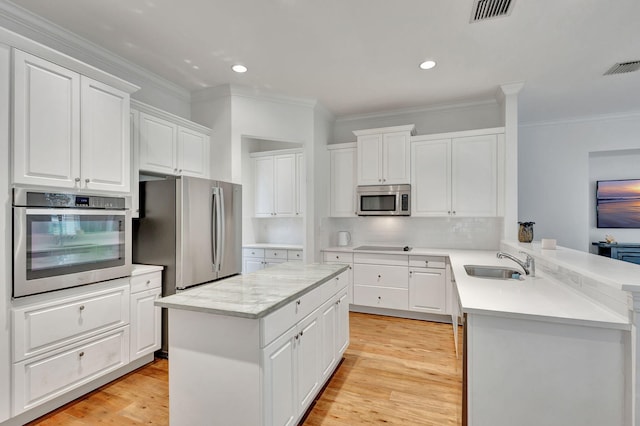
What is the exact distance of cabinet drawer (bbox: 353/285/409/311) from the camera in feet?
13.4

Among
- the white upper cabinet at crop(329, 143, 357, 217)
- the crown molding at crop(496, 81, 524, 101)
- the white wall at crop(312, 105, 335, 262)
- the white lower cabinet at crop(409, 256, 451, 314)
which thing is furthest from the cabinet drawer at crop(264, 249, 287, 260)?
the crown molding at crop(496, 81, 524, 101)

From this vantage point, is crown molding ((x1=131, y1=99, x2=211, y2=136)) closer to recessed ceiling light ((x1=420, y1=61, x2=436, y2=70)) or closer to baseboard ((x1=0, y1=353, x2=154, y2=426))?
baseboard ((x1=0, y1=353, x2=154, y2=426))

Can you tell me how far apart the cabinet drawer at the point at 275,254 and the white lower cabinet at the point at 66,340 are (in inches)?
94.1

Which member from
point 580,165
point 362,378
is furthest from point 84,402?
point 580,165

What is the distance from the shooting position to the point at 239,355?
5.19 feet

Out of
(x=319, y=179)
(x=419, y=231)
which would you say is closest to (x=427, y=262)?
(x=419, y=231)

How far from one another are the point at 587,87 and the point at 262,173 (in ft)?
14.8

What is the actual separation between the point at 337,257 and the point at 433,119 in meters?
2.44

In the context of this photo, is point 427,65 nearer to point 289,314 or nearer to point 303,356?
point 289,314

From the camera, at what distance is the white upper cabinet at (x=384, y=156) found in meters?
4.28

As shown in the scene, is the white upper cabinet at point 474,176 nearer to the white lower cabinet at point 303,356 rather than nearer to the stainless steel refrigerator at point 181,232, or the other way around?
the white lower cabinet at point 303,356

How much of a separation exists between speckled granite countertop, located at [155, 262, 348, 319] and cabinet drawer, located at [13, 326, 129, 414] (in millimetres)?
1050

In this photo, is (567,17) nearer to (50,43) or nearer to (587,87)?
(587,87)

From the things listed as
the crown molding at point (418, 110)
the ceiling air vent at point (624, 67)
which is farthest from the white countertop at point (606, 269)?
the crown molding at point (418, 110)
